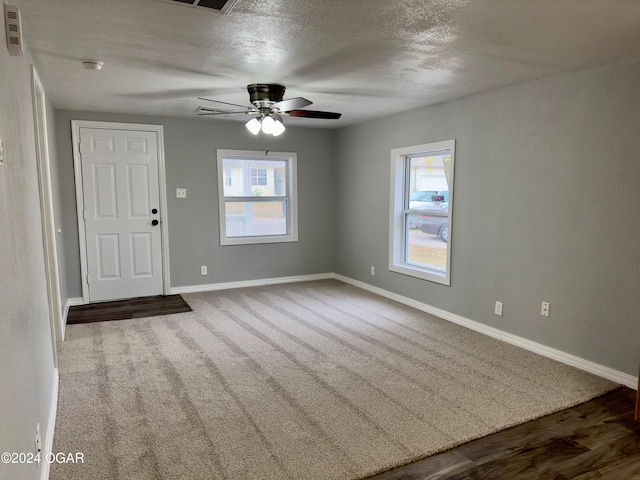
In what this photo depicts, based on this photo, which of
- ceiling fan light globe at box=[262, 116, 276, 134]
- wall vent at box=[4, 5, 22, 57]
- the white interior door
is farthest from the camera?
the white interior door

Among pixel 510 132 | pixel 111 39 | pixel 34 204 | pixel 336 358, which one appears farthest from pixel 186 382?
pixel 510 132

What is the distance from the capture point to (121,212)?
5.17 meters

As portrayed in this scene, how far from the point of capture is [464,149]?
417 cm

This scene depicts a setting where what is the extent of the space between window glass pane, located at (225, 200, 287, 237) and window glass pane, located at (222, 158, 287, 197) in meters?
0.14

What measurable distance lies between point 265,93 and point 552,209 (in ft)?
8.08

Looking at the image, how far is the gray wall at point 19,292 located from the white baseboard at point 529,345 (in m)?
3.42

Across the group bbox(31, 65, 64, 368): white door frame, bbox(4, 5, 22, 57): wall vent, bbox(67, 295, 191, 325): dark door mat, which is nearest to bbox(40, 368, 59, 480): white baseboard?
bbox(31, 65, 64, 368): white door frame

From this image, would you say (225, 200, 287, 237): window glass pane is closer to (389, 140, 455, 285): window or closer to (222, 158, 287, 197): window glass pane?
(222, 158, 287, 197): window glass pane

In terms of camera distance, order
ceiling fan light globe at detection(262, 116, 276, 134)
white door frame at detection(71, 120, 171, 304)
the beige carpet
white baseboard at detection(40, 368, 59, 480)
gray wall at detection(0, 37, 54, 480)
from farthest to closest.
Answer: white door frame at detection(71, 120, 171, 304) < ceiling fan light globe at detection(262, 116, 276, 134) < the beige carpet < white baseboard at detection(40, 368, 59, 480) < gray wall at detection(0, 37, 54, 480)

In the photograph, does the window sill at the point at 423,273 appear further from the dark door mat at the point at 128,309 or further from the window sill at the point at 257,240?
the dark door mat at the point at 128,309

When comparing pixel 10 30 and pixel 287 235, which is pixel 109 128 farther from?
pixel 10 30

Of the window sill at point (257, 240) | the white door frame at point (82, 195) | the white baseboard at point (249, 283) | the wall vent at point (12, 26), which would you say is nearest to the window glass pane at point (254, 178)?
the window sill at point (257, 240)

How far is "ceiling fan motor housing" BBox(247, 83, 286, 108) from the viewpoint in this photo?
355 centimetres

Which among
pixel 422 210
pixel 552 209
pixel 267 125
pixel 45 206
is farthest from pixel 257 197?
pixel 552 209
